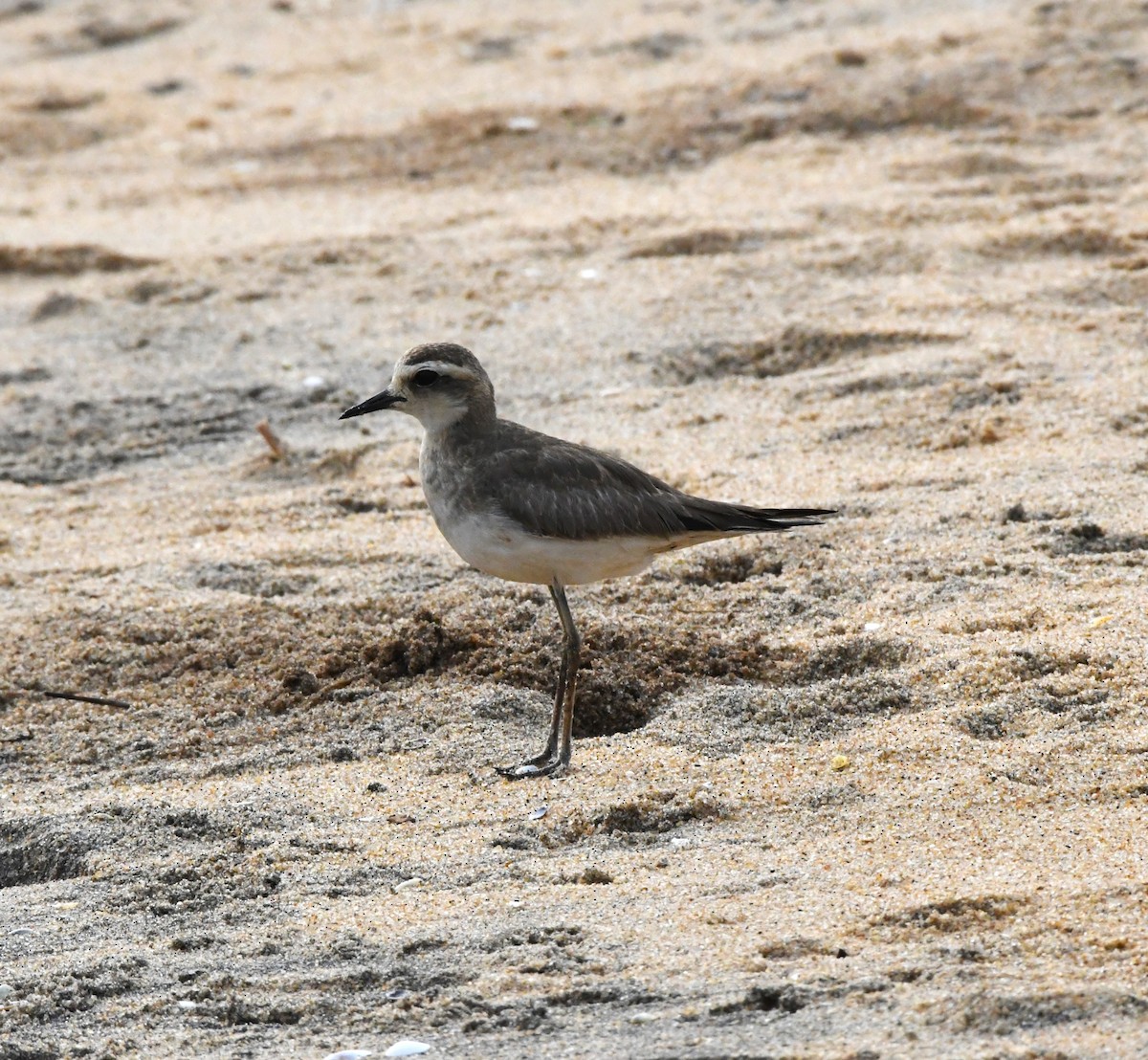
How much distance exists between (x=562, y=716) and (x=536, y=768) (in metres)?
0.20

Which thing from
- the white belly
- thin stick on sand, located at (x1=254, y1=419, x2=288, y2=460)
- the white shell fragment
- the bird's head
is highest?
the bird's head

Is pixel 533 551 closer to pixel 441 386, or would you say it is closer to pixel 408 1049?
pixel 441 386

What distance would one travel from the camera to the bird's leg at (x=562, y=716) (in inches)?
164

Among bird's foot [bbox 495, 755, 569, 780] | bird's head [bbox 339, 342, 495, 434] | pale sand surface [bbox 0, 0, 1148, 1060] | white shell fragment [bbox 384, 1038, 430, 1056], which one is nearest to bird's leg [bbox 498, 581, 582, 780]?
bird's foot [bbox 495, 755, 569, 780]

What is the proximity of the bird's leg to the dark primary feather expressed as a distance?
0.20 m

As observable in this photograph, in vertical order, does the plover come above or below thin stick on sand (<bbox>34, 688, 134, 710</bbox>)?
above

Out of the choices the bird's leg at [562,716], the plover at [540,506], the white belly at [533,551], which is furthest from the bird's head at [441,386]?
the bird's leg at [562,716]

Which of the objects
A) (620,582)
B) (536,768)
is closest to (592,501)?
(536,768)

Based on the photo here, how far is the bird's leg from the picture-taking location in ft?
13.6

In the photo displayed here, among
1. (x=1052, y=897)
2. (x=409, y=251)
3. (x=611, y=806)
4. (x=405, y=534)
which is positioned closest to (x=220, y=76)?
(x=409, y=251)

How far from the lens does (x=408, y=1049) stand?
10.1ft

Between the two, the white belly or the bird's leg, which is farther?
the white belly

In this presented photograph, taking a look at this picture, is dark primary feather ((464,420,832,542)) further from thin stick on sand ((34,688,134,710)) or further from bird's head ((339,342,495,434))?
thin stick on sand ((34,688,134,710))

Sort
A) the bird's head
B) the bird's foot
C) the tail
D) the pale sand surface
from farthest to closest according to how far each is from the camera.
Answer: the bird's head, the tail, the bird's foot, the pale sand surface
